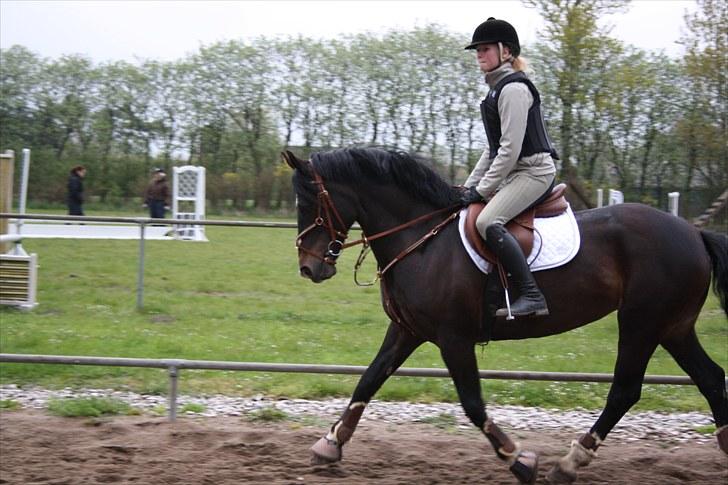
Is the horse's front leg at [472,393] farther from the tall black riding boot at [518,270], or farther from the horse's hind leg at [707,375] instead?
the horse's hind leg at [707,375]

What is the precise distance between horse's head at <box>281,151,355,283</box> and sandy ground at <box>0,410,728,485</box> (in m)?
1.33

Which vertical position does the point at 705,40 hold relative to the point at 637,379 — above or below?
above

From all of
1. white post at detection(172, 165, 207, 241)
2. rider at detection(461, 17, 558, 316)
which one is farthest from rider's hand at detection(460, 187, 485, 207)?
white post at detection(172, 165, 207, 241)

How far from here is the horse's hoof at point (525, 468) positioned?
16.0 feet

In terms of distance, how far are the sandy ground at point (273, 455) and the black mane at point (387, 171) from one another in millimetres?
1768

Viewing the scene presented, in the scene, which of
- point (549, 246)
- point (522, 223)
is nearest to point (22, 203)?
point (522, 223)

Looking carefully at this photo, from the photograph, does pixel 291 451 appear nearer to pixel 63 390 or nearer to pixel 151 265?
pixel 63 390

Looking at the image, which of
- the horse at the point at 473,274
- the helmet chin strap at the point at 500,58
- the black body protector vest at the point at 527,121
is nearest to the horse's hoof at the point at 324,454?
the horse at the point at 473,274

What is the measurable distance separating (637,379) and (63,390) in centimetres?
491

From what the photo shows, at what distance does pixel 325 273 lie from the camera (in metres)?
5.00

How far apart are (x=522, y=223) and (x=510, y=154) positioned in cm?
46

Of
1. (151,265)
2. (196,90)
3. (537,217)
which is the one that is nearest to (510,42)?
(537,217)

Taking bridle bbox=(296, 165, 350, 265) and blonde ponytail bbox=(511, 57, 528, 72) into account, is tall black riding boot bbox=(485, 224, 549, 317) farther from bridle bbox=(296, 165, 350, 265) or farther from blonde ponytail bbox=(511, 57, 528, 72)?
blonde ponytail bbox=(511, 57, 528, 72)

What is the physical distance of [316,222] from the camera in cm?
504
